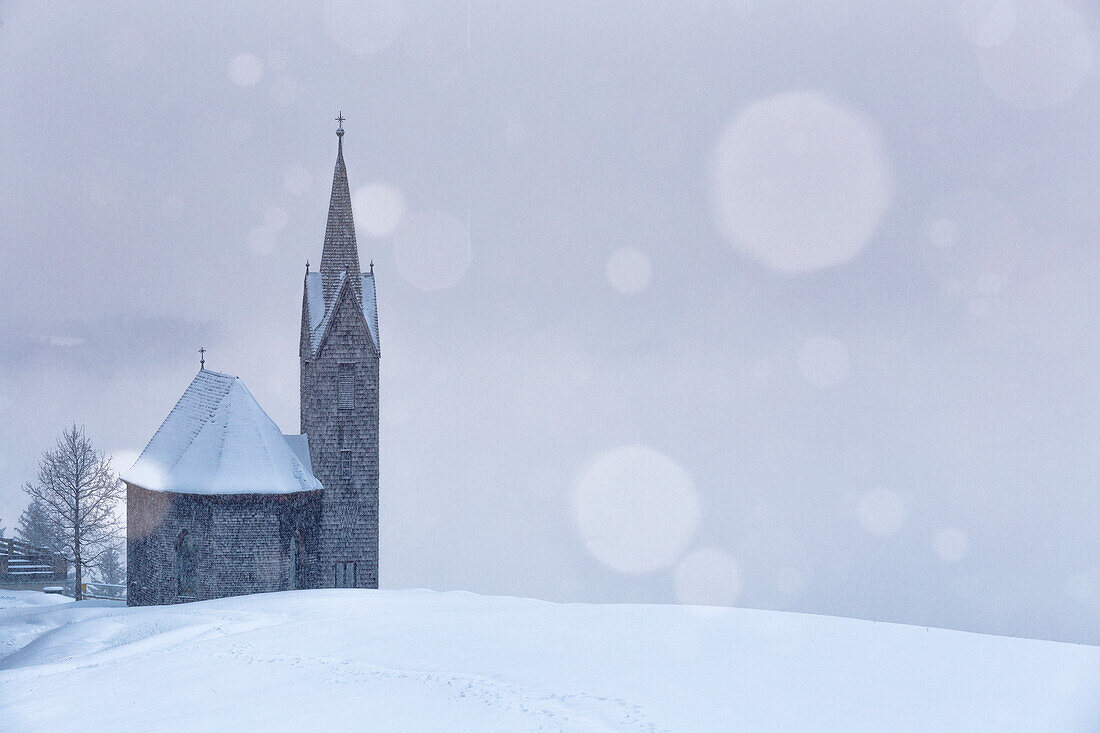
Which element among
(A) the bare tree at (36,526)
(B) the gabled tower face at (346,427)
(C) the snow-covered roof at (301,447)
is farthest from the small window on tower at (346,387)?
Result: (A) the bare tree at (36,526)

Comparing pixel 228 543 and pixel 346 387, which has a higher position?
pixel 346 387

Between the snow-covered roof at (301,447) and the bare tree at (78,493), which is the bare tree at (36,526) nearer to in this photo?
the bare tree at (78,493)

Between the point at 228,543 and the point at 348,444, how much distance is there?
19.6 feet

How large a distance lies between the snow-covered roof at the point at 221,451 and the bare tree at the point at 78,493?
30.6 ft

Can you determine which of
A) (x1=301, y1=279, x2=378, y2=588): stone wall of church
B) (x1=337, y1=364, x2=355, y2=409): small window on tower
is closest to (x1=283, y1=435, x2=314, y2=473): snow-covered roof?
(x1=301, y1=279, x2=378, y2=588): stone wall of church

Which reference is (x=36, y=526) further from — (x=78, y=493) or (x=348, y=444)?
(x=348, y=444)

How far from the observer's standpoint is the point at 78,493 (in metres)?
42.8

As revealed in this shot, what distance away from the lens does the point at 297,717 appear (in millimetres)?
12781

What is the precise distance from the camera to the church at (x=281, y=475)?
3066 centimetres

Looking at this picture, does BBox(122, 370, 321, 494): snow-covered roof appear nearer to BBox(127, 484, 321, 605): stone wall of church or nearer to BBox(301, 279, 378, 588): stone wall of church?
BBox(127, 484, 321, 605): stone wall of church

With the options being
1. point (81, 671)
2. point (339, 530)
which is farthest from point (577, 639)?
point (339, 530)

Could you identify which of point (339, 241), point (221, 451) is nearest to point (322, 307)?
point (339, 241)

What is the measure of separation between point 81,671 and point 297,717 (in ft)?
27.7

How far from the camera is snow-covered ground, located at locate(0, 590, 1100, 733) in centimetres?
1257
